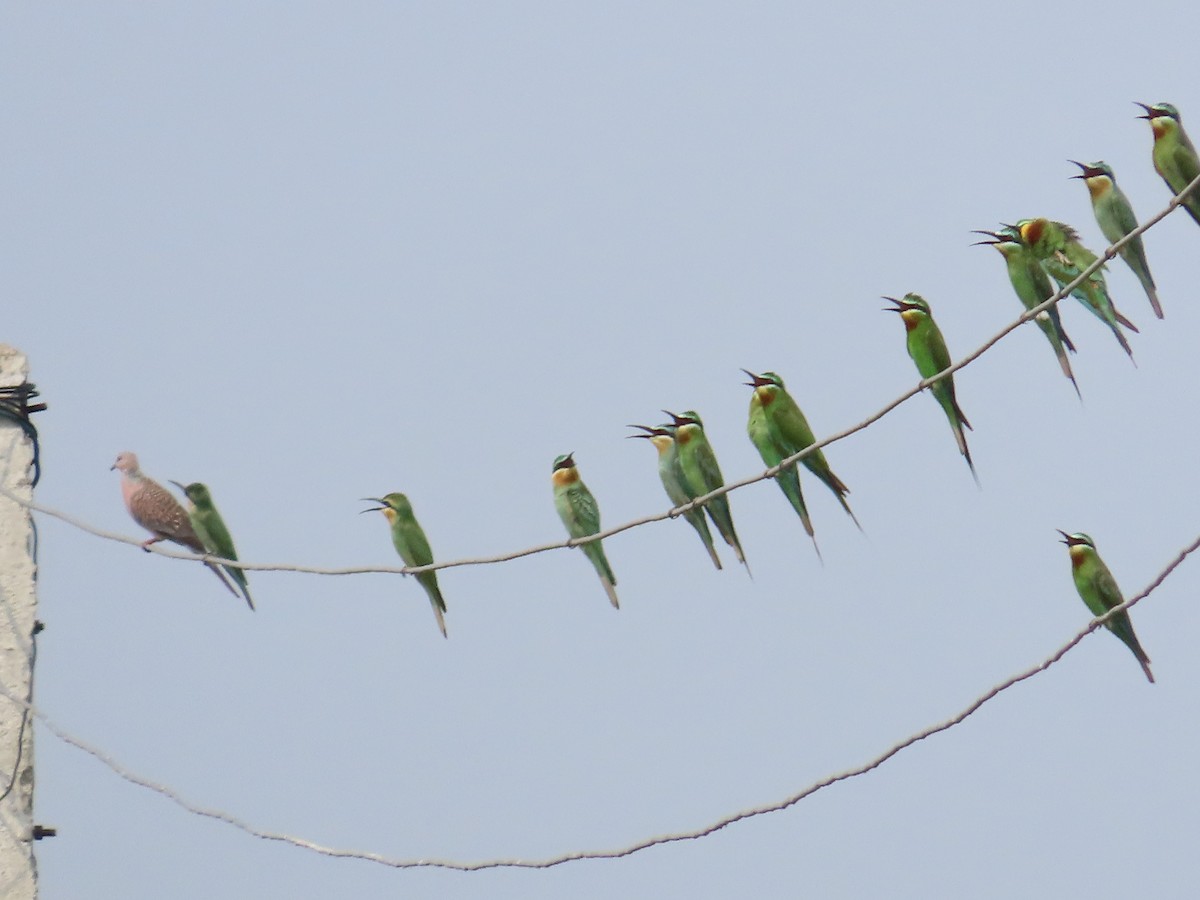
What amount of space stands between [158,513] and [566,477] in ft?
5.92

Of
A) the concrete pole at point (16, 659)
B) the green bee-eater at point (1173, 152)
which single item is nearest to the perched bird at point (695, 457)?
the green bee-eater at point (1173, 152)

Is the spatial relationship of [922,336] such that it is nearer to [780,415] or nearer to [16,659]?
[780,415]

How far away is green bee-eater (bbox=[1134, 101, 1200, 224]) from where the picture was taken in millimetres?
6285

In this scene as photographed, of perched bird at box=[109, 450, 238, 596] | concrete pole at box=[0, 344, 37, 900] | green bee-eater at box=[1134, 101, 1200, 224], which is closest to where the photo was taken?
concrete pole at box=[0, 344, 37, 900]

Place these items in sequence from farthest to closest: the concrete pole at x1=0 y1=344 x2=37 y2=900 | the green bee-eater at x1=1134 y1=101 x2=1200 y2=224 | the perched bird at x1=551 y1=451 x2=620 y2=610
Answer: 1. the perched bird at x1=551 y1=451 x2=620 y2=610
2. the green bee-eater at x1=1134 y1=101 x2=1200 y2=224
3. the concrete pole at x1=0 y1=344 x2=37 y2=900

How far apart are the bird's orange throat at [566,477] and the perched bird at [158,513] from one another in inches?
64.0

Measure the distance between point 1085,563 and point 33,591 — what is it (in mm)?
3981

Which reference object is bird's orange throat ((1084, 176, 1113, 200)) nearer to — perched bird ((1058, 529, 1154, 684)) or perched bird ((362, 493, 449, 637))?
perched bird ((1058, 529, 1154, 684))

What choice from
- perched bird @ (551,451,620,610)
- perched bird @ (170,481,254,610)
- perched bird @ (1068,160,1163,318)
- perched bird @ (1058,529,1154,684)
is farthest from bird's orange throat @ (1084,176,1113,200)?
perched bird @ (170,481,254,610)

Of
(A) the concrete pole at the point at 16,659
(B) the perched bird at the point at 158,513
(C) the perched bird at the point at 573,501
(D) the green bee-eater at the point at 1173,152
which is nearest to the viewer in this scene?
(A) the concrete pole at the point at 16,659

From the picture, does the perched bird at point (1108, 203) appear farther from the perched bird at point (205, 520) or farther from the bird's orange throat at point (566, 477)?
the perched bird at point (205, 520)

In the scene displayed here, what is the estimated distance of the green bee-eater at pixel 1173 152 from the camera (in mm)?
6285

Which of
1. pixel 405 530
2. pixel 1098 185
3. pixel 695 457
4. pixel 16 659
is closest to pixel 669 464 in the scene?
pixel 695 457

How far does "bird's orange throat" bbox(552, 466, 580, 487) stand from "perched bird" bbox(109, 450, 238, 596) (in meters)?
1.62
